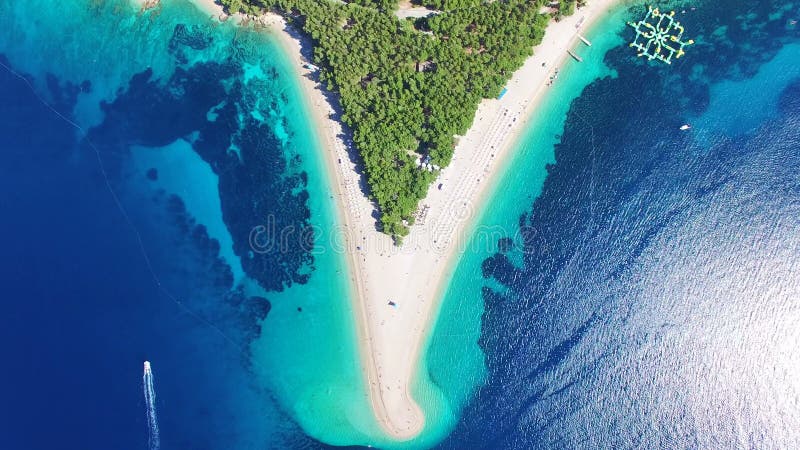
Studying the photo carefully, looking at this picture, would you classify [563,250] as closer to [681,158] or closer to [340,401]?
[681,158]

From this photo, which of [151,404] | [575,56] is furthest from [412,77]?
[151,404]

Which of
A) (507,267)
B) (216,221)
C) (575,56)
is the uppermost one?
(575,56)

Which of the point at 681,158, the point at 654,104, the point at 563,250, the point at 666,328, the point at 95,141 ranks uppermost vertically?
the point at 654,104

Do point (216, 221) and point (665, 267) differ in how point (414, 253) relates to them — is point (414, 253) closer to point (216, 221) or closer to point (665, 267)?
point (216, 221)

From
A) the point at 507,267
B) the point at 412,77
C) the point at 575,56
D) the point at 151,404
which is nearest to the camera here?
the point at 412,77

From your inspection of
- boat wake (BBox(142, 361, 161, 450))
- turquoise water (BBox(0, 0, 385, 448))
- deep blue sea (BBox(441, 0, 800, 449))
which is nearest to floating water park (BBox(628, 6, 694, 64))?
deep blue sea (BBox(441, 0, 800, 449))

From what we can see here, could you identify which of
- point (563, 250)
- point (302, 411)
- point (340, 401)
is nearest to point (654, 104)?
point (563, 250)

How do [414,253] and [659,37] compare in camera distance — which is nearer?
[414,253]
